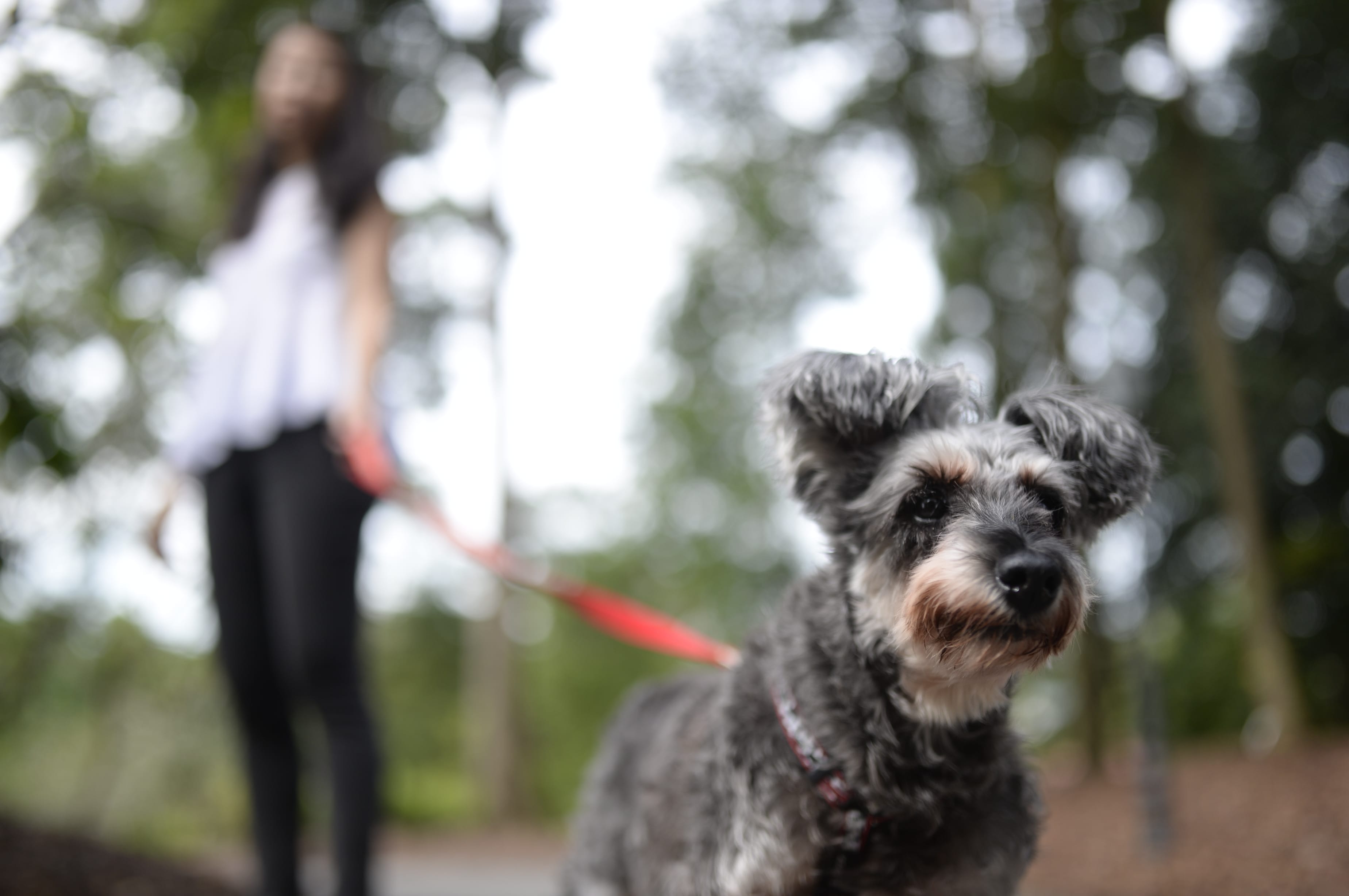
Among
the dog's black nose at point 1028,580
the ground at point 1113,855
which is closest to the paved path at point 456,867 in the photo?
the ground at point 1113,855

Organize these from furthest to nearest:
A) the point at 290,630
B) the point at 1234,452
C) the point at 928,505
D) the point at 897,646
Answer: the point at 1234,452, the point at 290,630, the point at 928,505, the point at 897,646

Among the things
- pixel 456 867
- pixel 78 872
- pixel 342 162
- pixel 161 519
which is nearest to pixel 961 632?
pixel 342 162

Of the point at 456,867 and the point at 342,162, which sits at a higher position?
the point at 342,162

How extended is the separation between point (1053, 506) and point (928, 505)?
0.36 meters

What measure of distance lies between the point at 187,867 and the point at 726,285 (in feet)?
48.9

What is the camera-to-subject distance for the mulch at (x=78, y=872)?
4.37 m

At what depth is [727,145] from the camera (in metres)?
16.5

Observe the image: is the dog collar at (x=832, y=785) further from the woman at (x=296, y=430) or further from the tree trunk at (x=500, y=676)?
the tree trunk at (x=500, y=676)

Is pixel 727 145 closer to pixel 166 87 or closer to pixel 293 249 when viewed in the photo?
pixel 166 87

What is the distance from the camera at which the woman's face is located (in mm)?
3666

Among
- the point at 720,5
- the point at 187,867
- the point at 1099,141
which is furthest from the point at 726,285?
the point at 187,867

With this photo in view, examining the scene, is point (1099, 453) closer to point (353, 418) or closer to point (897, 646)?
point (897, 646)

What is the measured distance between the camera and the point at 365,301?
3695 millimetres

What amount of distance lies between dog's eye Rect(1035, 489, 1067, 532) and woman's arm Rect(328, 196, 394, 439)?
2.15m
